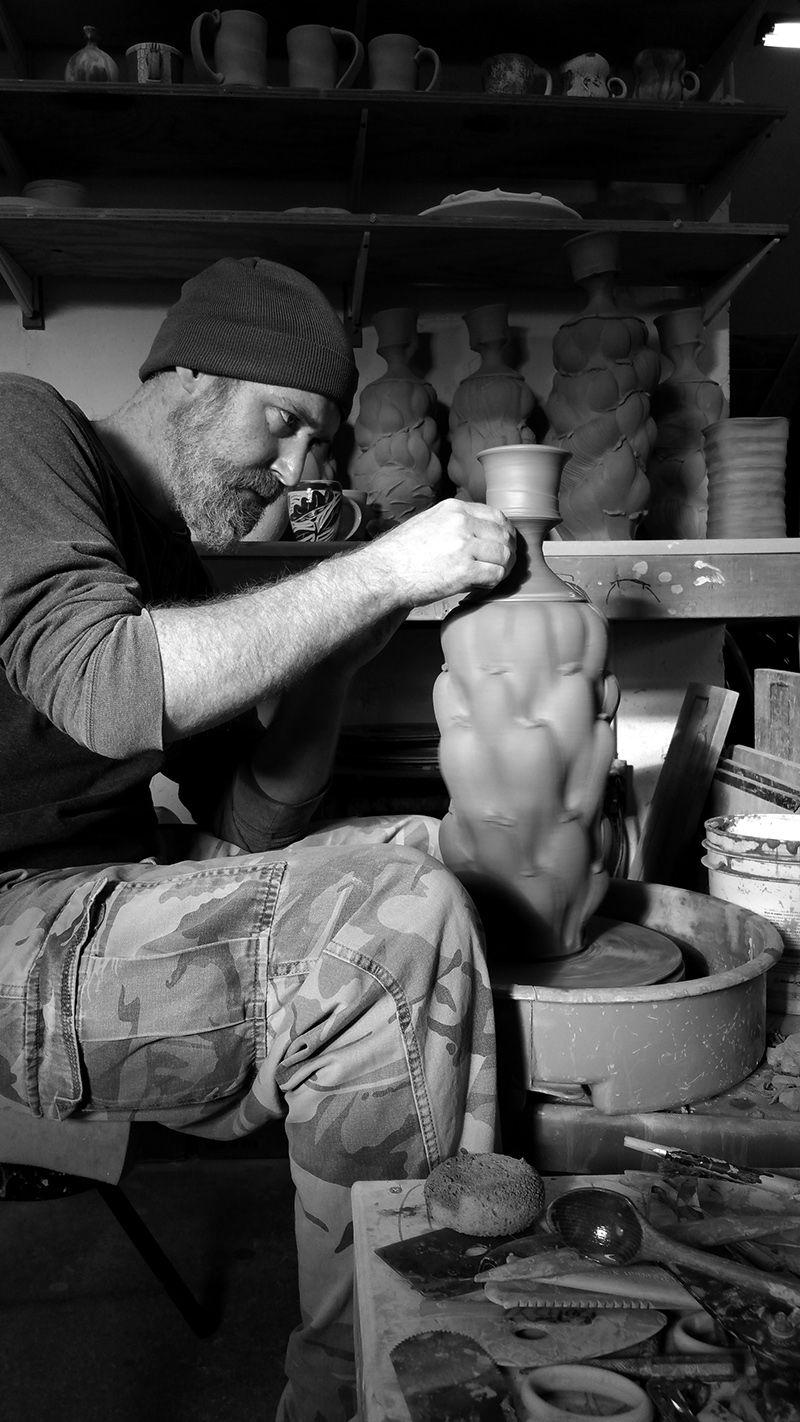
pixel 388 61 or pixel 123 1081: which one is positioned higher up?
pixel 388 61

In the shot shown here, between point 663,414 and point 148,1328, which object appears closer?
point 148,1328

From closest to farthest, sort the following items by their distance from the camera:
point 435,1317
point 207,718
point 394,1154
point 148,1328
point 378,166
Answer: point 435,1317, point 394,1154, point 207,718, point 148,1328, point 378,166

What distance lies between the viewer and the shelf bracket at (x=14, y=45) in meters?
2.74

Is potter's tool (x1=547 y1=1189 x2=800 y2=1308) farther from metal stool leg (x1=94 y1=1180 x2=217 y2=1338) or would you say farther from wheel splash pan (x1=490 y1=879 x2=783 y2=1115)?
metal stool leg (x1=94 y1=1180 x2=217 y2=1338)

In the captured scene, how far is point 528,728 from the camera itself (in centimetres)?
139

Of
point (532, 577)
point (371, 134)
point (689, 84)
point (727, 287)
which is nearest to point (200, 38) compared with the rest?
point (371, 134)

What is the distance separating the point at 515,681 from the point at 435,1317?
2.58 feet

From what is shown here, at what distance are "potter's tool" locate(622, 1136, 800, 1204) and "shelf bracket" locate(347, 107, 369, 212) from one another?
248cm

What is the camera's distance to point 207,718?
1.20m

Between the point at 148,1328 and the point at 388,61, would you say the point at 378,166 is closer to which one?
the point at 388,61

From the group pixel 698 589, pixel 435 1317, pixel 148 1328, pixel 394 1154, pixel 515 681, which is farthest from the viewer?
pixel 698 589

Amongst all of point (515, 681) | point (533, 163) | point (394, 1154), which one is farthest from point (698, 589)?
point (394, 1154)

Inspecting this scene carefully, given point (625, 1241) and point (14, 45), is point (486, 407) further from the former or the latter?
point (625, 1241)

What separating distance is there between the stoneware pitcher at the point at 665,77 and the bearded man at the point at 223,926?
2.04 metres
